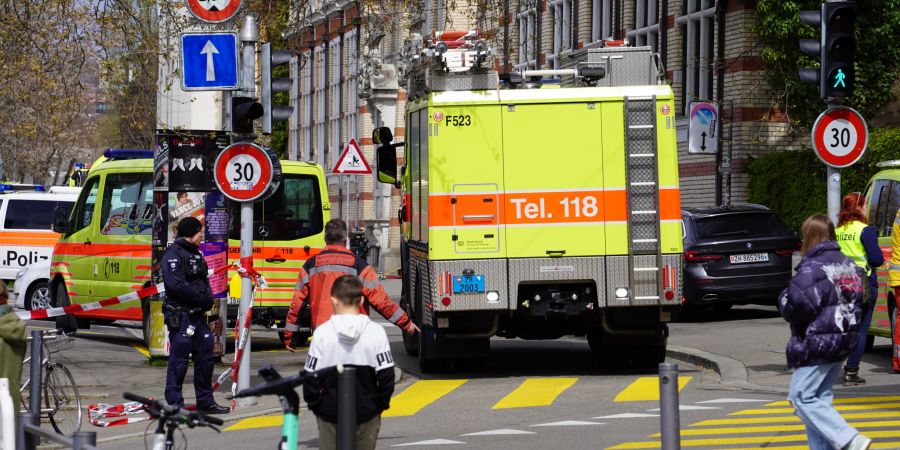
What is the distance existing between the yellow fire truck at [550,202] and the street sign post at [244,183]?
1803 millimetres

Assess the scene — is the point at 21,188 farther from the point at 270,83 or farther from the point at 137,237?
the point at 270,83

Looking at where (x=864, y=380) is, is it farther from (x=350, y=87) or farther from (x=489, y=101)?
(x=350, y=87)

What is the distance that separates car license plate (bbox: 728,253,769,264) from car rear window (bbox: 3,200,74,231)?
47.6 feet

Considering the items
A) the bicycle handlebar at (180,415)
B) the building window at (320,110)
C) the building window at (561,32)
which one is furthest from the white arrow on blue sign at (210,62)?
the building window at (320,110)

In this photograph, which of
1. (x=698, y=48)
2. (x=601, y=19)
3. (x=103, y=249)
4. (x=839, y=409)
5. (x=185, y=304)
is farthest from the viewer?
(x=601, y=19)

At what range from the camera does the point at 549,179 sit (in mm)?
15484

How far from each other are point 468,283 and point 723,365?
3.02m

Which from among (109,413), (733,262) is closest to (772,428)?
(109,413)

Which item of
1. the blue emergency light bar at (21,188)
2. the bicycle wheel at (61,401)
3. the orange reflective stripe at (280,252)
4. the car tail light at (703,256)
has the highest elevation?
the blue emergency light bar at (21,188)

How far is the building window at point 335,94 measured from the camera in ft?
195

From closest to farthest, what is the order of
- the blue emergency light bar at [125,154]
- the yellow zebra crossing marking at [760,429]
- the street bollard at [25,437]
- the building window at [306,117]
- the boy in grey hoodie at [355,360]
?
the street bollard at [25,437]
the boy in grey hoodie at [355,360]
the yellow zebra crossing marking at [760,429]
the blue emergency light bar at [125,154]
the building window at [306,117]

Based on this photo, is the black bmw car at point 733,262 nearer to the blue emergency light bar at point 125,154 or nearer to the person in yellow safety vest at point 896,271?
the person in yellow safety vest at point 896,271

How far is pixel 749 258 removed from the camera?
22.1m

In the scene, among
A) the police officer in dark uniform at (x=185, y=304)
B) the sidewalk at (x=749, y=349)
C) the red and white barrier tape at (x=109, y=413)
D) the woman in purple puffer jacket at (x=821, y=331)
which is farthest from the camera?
the sidewalk at (x=749, y=349)
